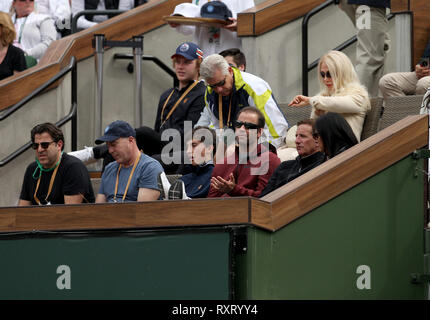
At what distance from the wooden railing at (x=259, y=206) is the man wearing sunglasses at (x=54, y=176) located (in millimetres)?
1837

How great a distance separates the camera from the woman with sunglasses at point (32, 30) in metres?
13.1

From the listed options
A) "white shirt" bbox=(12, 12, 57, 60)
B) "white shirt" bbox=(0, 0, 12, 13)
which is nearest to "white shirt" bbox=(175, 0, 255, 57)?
"white shirt" bbox=(12, 12, 57, 60)

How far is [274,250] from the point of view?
6.25 m

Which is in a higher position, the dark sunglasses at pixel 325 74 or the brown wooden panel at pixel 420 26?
the brown wooden panel at pixel 420 26

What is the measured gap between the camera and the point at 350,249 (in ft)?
21.6

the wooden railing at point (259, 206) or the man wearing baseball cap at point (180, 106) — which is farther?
the man wearing baseball cap at point (180, 106)

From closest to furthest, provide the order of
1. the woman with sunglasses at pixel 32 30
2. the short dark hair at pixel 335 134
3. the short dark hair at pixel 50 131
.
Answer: the short dark hair at pixel 335 134 → the short dark hair at pixel 50 131 → the woman with sunglasses at pixel 32 30

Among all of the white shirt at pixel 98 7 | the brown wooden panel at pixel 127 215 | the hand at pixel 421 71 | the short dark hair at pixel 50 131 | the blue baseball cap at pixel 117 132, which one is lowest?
the brown wooden panel at pixel 127 215

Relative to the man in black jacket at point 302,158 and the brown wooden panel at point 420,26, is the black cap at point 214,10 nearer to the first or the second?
the brown wooden panel at point 420,26

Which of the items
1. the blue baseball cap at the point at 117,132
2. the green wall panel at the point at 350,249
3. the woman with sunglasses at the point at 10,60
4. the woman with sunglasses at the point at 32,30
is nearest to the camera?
the green wall panel at the point at 350,249

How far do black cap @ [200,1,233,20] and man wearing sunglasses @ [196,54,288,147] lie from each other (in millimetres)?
1953

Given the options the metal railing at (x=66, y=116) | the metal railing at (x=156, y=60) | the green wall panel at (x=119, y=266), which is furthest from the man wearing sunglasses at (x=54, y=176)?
the metal railing at (x=156, y=60)

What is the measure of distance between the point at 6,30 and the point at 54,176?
3200 millimetres
